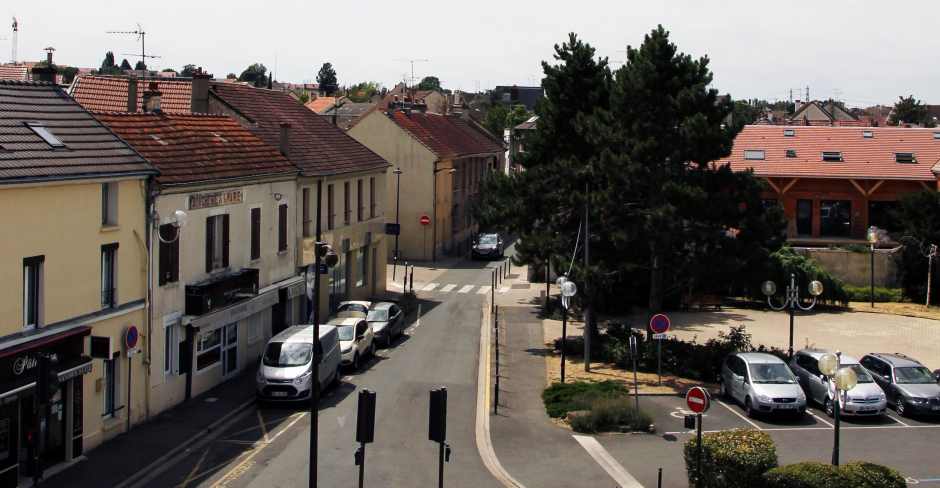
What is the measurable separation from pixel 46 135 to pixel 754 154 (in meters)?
38.4

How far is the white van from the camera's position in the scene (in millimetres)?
21359

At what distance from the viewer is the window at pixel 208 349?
22391 mm

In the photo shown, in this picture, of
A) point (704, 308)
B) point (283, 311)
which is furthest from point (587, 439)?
point (704, 308)

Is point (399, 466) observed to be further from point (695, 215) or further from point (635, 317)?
point (635, 317)

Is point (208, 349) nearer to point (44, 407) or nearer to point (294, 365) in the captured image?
point (294, 365)

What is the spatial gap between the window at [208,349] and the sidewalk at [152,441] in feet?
2.39

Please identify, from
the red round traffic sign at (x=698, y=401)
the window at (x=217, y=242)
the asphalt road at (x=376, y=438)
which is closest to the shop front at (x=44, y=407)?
the asphalt road at (x=376, y=438)

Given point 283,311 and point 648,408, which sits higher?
point 283,311

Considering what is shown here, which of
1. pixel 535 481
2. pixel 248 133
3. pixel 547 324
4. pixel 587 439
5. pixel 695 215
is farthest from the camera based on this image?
pixel 547 324

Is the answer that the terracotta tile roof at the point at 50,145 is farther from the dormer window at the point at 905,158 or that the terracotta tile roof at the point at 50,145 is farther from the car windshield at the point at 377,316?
the dormer window at the point at 905,158

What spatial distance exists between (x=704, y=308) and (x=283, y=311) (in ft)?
63.5

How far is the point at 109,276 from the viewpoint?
18.6 meters

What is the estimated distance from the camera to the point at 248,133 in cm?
2809

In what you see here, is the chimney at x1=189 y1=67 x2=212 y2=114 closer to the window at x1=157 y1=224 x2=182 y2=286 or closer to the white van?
the window at x1=157 y1=224 x2=182 y2=286
